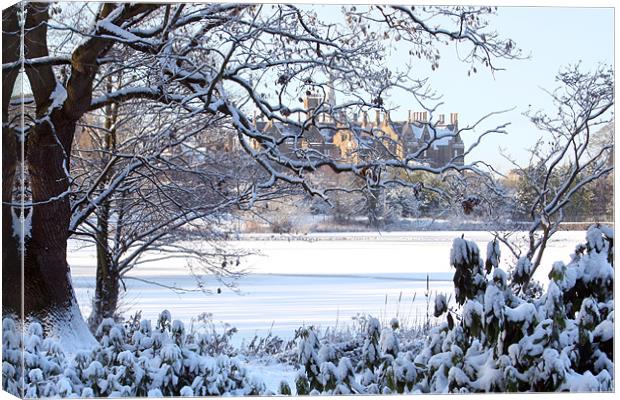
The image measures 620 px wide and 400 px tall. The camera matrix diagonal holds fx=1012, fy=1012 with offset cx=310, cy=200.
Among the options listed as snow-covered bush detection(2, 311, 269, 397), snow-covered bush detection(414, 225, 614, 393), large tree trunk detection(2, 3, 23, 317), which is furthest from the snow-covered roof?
large tree trunk detection(2, 3, 23, 317)

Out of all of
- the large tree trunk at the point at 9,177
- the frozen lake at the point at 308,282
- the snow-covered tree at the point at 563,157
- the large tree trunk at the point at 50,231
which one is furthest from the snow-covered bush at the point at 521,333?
the large tree trunk at the point at 9,177

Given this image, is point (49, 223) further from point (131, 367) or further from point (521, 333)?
point (521, 333)

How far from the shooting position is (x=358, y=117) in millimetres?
6883

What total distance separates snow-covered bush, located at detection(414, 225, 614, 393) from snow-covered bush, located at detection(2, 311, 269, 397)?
4.13 ft

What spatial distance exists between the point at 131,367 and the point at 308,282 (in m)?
1.28

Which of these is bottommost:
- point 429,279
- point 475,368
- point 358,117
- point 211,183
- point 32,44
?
point 475,368

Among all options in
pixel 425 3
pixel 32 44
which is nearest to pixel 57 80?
pixel 32 44

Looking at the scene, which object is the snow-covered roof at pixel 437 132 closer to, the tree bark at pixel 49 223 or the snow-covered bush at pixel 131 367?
the snow-covered bush at pixel 131 367

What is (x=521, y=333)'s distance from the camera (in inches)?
238

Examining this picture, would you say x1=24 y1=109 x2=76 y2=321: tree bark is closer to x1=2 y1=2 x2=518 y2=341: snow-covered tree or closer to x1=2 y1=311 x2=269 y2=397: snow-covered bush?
x1=2 y1=2 x2=518 y2=341: snow-covered tree

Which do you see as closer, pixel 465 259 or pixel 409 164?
pixel 465 259

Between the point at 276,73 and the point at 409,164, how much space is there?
3.59 ft

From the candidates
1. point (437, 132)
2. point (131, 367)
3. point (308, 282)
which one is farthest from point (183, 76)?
point (131, 367)

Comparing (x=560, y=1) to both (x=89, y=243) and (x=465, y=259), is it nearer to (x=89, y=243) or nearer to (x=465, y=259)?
(x=465, y=259)
